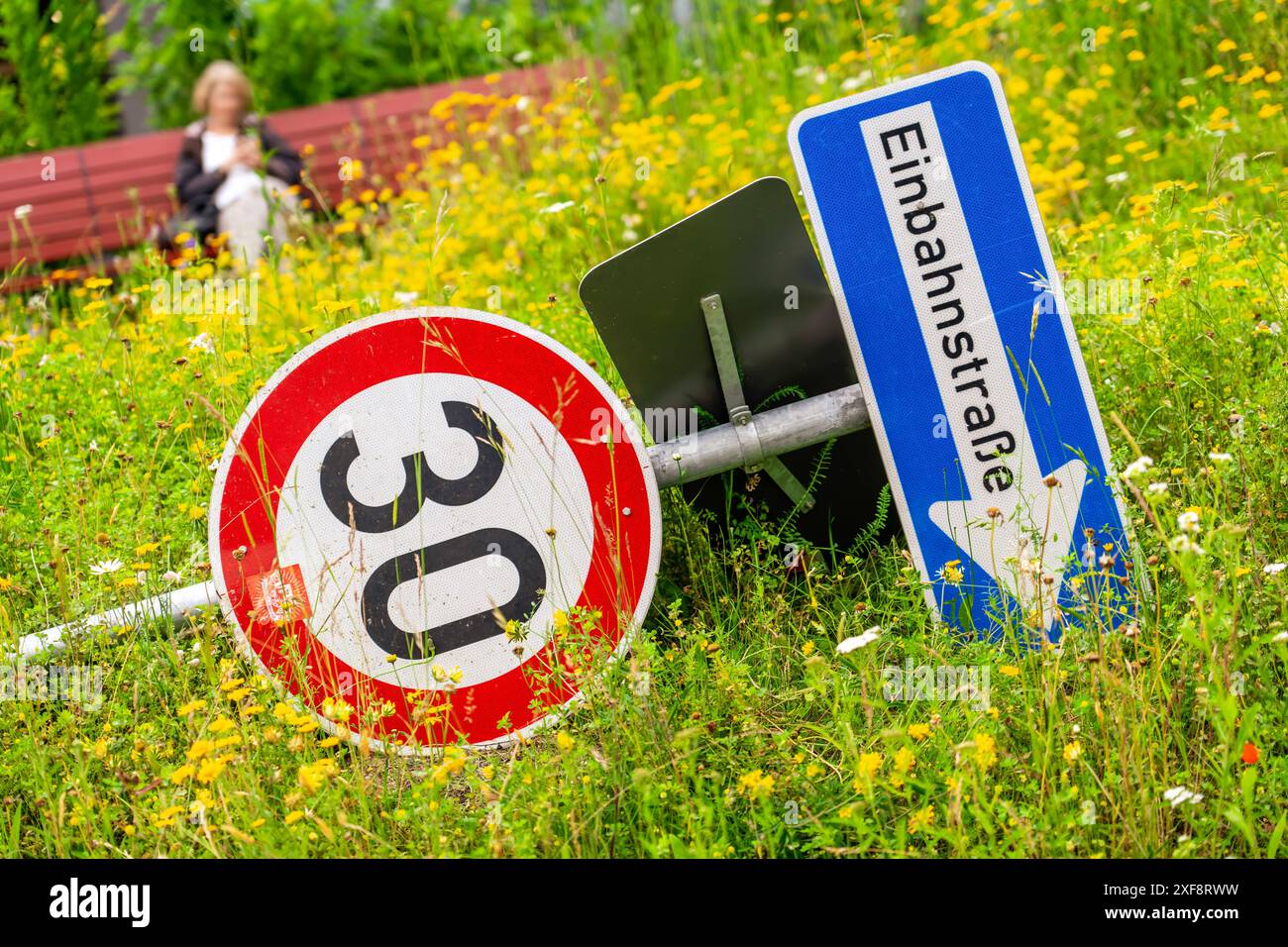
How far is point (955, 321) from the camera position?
2.54 metres

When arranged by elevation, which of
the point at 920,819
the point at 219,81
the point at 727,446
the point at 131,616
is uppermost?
the point at 219,81

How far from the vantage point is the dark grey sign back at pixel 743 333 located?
8.17ft

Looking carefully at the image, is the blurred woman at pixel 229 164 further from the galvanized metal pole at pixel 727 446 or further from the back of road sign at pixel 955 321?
the back of road sign at pixel 955 321

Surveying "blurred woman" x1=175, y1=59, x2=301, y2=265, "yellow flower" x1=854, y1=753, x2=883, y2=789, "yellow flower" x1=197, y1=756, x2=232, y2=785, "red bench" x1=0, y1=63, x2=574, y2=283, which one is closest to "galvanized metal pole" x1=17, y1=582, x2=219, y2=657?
"yellow flower" x1=197, y1=756, x2=232, y2=785

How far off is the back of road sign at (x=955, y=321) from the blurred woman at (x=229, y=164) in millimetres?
4711

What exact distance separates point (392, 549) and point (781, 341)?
36.4 inches

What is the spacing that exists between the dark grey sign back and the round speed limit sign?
0.65 ft

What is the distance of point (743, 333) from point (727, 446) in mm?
251

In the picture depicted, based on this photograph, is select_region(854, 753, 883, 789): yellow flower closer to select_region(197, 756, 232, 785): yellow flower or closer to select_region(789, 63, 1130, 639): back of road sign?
select_region(789, 63, 1130, 639): back of road sign

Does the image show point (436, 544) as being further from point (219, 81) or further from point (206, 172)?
point (219, 81)

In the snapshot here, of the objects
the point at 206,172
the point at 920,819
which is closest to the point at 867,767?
the point at 920,819

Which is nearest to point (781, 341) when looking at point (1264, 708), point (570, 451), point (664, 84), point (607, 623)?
point (570, 451)

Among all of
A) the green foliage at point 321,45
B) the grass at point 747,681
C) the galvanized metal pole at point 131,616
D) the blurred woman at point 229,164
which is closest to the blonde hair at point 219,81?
the blurred woman at point 229,164

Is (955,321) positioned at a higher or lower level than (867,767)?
higher
